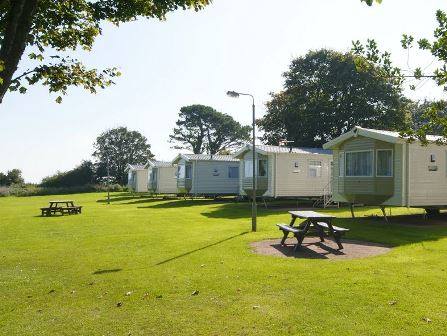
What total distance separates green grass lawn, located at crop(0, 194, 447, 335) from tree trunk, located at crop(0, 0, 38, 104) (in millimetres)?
3298

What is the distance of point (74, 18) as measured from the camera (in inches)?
289

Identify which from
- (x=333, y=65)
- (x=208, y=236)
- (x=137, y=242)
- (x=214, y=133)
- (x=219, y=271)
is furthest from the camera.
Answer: (x=214, y=133)

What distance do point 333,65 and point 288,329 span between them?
40305 millimetres

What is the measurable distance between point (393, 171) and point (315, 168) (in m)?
10.0

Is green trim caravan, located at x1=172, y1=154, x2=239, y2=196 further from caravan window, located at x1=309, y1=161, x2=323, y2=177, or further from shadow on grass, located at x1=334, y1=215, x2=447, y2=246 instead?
shadow on grass, located at x1=334, y1=215, x2=447, y2=246

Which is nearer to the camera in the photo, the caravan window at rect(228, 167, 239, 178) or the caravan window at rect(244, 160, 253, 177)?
the caravan window at rect(244, 160, 253, 177)

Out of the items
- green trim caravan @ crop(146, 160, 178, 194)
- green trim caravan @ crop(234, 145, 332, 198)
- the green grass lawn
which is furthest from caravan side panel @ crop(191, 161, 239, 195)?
the green grass lawn

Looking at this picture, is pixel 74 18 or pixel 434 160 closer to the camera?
pixel 74 18

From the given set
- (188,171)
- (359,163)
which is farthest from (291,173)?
(188,171)

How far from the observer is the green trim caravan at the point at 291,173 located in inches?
1065

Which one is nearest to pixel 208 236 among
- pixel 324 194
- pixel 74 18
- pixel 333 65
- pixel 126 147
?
pixel 74 18

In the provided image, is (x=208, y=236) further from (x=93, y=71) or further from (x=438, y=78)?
(x=438, y=78)

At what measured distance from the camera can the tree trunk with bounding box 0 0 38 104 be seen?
4734 mm

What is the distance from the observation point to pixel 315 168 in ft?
92.4
